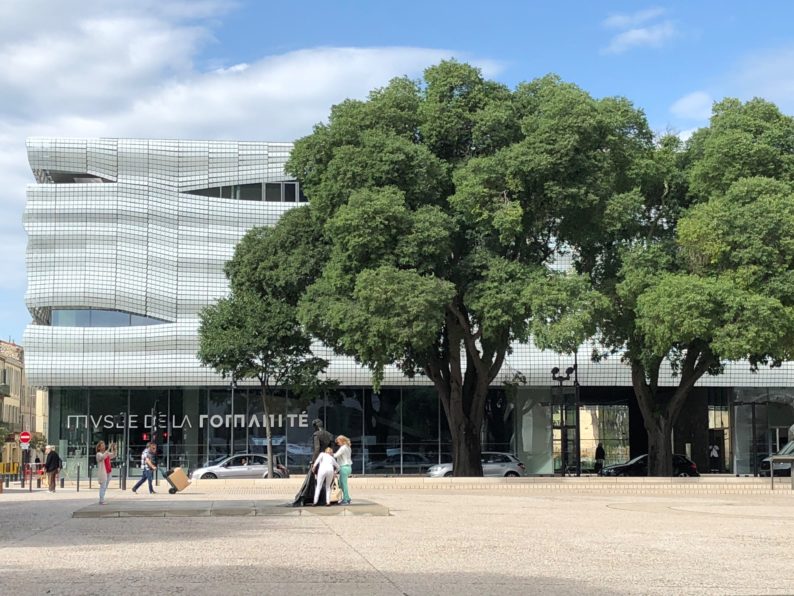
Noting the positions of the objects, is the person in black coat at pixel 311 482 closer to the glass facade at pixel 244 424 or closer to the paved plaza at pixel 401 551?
the paved plaza at pixel 401 551

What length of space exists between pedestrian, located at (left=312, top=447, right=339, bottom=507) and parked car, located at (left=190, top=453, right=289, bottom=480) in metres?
25.1

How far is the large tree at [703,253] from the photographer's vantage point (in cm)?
3453

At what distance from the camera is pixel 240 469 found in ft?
157

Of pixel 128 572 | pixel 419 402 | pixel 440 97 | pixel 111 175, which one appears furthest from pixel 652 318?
pixel 111 175

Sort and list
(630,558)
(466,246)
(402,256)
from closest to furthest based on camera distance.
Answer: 1. (630,558)
2. (402,256)
3. (466,246)

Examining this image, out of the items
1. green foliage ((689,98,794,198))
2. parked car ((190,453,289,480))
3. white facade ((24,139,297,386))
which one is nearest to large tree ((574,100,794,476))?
green foliage ((689,98,794,198))

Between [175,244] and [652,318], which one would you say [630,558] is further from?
[175,244]

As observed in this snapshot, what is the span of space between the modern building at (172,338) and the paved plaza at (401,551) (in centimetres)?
3188

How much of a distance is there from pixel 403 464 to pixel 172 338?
43.5 ft

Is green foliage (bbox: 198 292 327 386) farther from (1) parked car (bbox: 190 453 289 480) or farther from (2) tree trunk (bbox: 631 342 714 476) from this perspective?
(2) tree trunk (bbox: 631 342 714 476)

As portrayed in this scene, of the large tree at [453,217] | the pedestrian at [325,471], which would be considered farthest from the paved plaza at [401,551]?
the large tree at [453,217]

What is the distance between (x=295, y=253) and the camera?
3978cm

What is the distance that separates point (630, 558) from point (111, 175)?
4851 centimetres

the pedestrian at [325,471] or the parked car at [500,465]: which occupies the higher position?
the pedestrian at [325,471]
